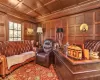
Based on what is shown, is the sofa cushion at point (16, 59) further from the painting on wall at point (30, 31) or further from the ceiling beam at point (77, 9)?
the ceiling beam at point (77, 9)

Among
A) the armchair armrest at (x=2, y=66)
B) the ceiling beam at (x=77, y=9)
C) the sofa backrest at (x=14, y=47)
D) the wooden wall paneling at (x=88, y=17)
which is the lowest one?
the armchair armrest at (x=2, y=66)

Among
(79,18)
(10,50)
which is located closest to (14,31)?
(10,50)

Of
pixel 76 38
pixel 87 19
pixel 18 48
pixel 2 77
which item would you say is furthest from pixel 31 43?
pixel 87 19

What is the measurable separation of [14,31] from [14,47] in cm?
143

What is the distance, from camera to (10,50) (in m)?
3.09

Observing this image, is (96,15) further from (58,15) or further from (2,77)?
(2,77)

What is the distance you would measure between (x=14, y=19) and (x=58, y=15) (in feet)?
8.42

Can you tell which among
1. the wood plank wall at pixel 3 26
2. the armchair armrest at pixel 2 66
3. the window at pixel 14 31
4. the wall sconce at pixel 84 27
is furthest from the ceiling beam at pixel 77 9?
the armchair armrest at pixel 2 66

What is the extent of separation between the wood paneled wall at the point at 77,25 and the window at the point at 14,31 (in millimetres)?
1974

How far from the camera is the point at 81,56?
1355 mm

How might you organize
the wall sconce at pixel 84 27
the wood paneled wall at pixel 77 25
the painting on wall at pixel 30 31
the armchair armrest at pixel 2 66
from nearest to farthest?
the armchair armrest at pixel 2 66 → the wood paneled wall at pixel 77 25 → the wall sconce at pixel 84 27 → the painting on wall at pixel 30 31

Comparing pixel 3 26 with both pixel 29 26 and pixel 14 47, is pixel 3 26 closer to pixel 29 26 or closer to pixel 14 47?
pixel 14 47

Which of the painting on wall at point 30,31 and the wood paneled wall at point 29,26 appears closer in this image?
the wood paneled wall at point 29,26

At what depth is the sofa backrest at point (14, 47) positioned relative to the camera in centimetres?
289
